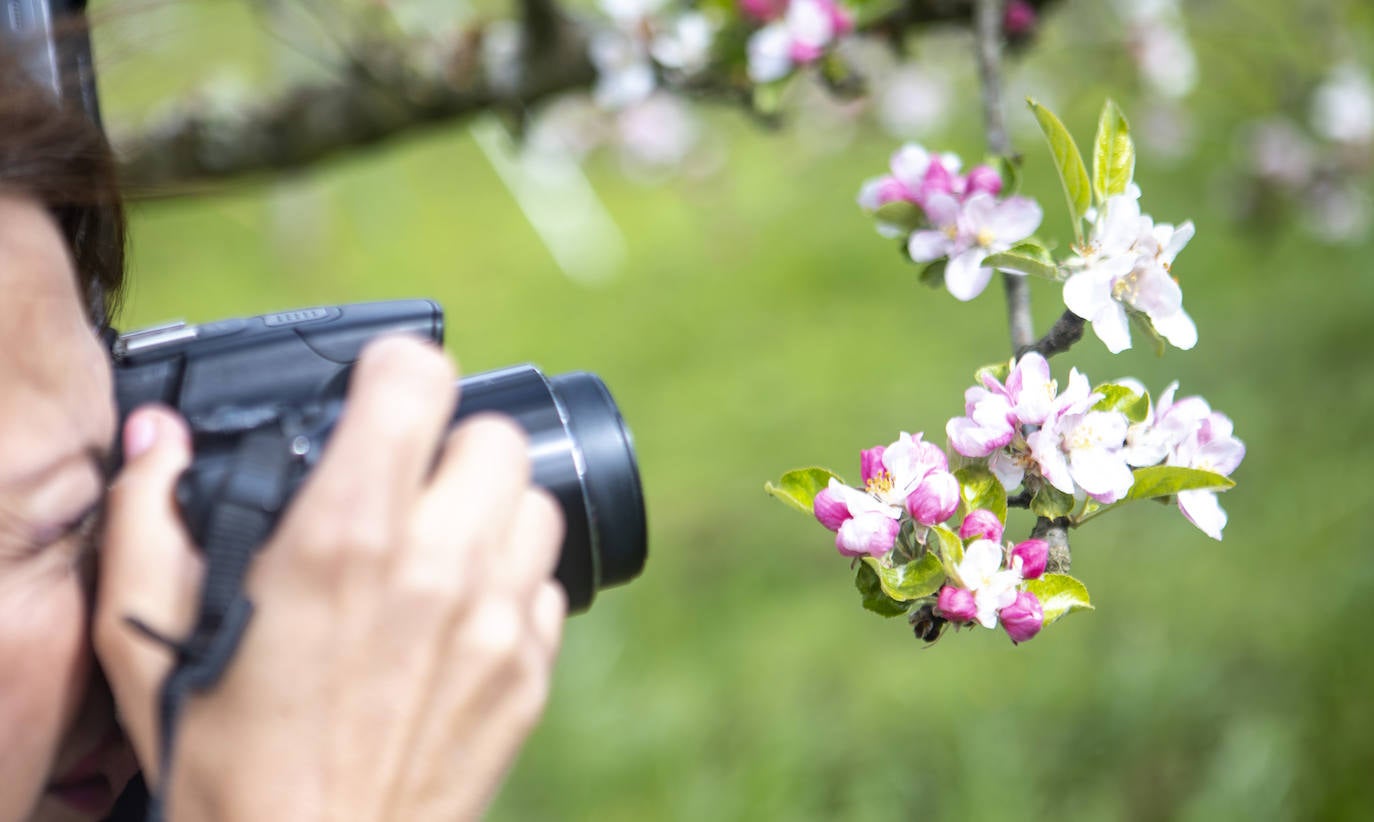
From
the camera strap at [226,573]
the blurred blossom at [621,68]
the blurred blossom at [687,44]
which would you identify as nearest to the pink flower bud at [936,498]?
the camera strap at [226,573]

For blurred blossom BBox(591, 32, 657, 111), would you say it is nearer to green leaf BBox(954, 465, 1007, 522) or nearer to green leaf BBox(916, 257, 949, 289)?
green leaf BBox(916, 257, 949, 289)

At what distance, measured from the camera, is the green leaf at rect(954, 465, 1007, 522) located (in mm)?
584

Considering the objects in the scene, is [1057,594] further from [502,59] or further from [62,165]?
[502,59]

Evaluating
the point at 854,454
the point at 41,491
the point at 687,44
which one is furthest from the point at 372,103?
the point at 854,454

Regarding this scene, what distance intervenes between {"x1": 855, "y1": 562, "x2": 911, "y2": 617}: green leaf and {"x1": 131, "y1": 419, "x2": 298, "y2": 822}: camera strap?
29 centimetres

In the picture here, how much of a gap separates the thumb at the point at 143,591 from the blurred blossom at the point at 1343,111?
1841mm

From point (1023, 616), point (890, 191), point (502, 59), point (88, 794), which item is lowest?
point (88, 794)

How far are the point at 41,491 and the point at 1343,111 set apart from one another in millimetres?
1925

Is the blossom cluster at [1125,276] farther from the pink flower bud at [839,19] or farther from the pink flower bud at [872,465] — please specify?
the pink flower bud at [839,19]

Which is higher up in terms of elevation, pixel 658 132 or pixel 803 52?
pixel 803 52

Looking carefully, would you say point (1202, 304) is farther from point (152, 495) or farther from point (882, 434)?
point (152, 495)

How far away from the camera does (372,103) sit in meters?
1.51

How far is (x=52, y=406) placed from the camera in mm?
515

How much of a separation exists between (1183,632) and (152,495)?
173cm
